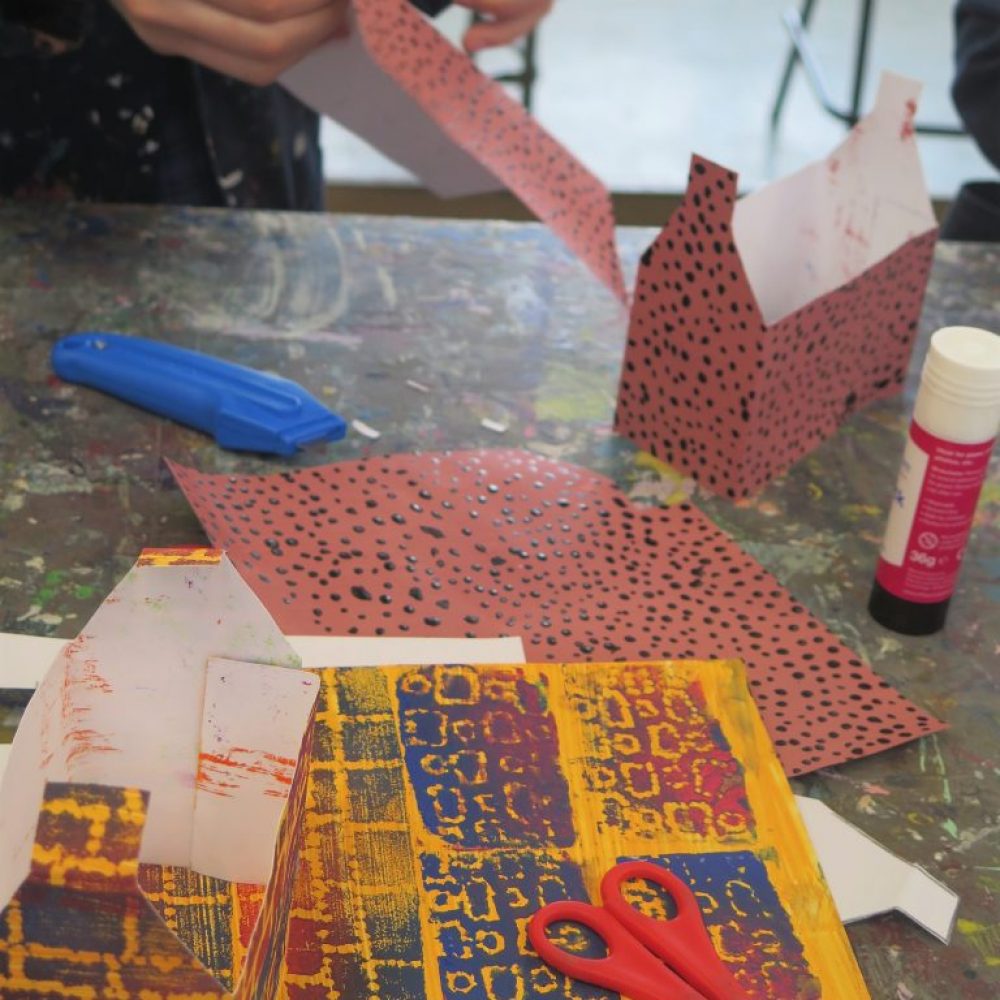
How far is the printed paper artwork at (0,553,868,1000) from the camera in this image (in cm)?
47

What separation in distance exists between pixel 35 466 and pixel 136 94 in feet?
1.46

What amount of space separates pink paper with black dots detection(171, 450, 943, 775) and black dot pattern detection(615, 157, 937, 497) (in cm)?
6

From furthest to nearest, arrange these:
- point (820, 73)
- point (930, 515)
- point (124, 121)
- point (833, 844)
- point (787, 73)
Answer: point (787, 73)
point (820, 73)
point (124, 121)
point (930, 515)
point (833, 844)

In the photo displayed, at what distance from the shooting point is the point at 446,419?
3.14 feet

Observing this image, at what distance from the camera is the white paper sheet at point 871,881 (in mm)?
614

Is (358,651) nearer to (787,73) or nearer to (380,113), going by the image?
(380,113)

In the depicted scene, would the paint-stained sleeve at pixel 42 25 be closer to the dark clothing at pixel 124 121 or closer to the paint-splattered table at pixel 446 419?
the dark clothing at pixel 124 121

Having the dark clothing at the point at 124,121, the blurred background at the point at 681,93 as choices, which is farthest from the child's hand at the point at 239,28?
the blurred background at the point at 681,93

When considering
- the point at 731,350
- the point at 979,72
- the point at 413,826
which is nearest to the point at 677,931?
the point at 413,826

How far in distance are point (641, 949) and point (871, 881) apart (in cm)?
13

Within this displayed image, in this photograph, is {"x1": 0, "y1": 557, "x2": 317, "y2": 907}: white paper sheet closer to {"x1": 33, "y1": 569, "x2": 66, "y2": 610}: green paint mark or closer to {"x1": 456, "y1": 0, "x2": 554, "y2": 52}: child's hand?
{"x1": 33, "y1": 569, "x2": 66, "y2": 610}: green paint mark

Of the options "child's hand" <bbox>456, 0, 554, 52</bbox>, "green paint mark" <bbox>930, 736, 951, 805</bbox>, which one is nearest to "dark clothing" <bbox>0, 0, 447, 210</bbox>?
"child's hand" <bbox>456, 0, 554, 52</bbox>

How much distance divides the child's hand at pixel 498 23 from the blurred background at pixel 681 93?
1.04 m

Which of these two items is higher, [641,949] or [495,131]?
[495,131]
